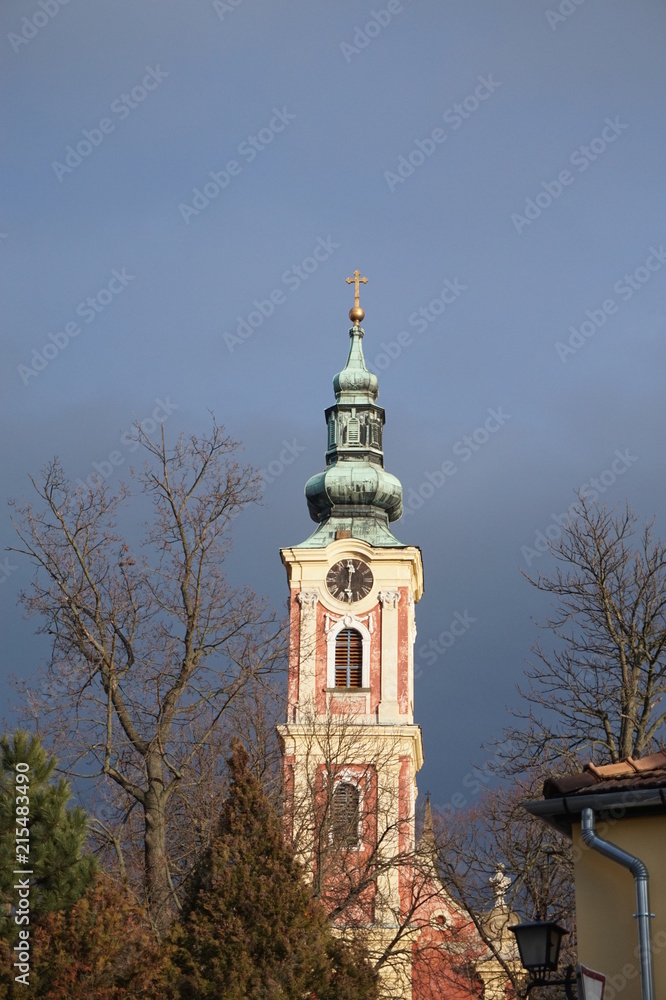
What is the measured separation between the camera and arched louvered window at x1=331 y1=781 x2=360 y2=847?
1110 inches

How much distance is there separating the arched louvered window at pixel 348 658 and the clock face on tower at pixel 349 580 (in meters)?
1.01

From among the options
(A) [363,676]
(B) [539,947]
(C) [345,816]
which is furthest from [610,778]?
(A) [363,676]

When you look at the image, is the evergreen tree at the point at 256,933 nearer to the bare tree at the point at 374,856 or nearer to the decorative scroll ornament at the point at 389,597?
the bare tree at the point at 374,856

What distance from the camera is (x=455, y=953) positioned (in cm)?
3112

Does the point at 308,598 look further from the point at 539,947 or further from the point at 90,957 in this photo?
the point at 539,947

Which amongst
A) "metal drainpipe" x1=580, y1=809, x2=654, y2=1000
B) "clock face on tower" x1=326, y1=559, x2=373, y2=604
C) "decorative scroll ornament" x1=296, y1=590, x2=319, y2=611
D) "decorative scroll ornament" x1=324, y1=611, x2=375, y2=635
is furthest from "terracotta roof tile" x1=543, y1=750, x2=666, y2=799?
"clock face on tower" x1=326, y1=559, x2=373, y2=604

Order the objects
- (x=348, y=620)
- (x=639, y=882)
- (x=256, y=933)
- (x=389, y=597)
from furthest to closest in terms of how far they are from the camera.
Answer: (x=389, y=597), (x=348, y=620), (x=256, y=933), (x=639, y=882)

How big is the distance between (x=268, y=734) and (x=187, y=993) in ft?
42.0

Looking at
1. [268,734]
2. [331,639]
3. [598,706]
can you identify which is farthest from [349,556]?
A: [598,706]

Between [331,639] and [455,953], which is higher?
[331,639]

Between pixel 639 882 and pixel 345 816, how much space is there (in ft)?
68.9

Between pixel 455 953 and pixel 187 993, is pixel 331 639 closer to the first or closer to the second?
pixel 455 953

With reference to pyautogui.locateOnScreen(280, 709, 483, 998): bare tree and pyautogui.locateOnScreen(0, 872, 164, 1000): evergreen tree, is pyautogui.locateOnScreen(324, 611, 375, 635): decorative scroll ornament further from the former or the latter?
pyautogui.locateOnScreen(0, 872, 164, 1000): evergreen tree

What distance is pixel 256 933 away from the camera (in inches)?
661
